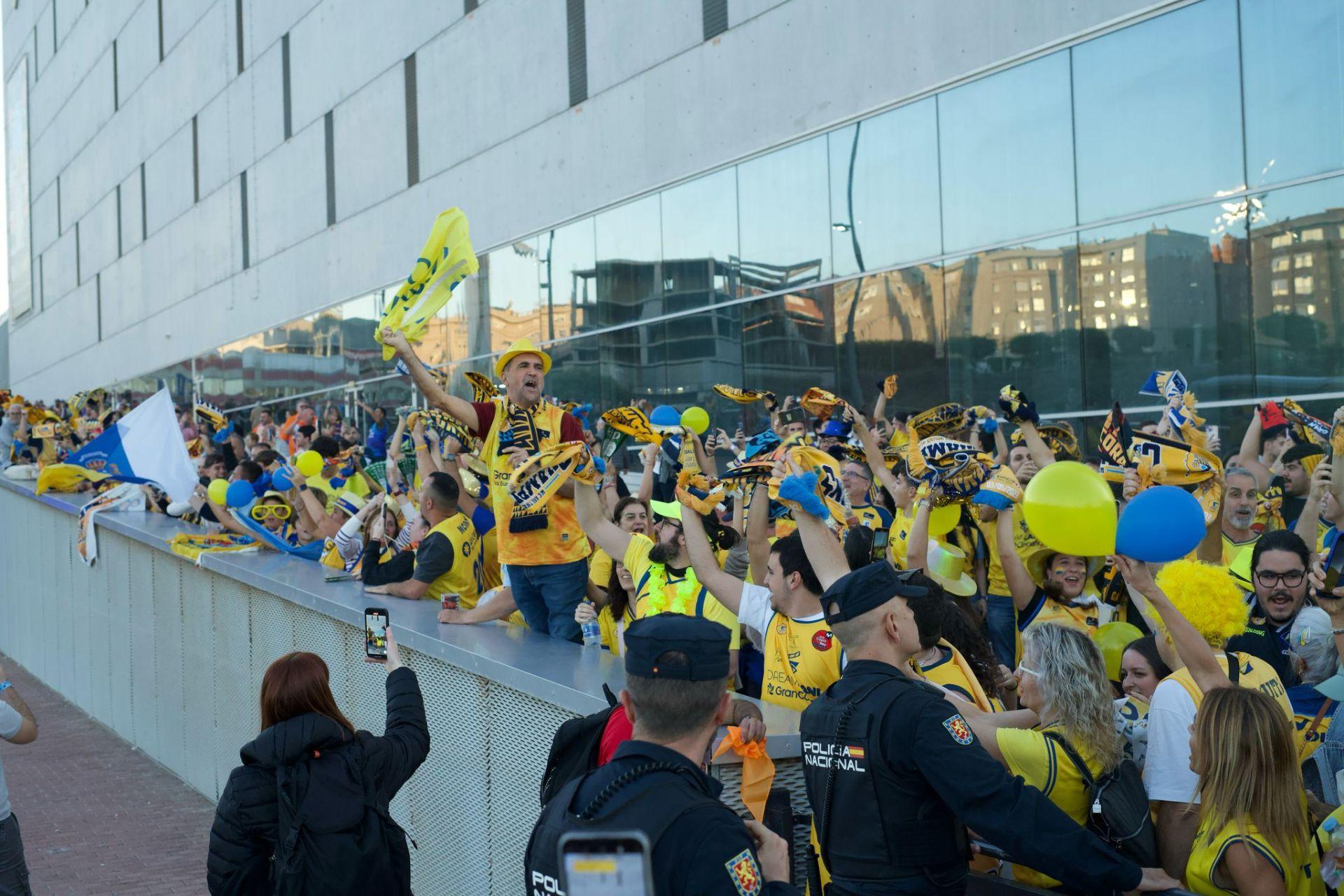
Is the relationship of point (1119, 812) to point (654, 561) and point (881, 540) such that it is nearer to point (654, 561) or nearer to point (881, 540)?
point (654, 561)

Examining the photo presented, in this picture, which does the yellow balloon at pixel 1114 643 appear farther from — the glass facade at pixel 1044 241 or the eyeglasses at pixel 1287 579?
the glass facade at pixel 1044 241

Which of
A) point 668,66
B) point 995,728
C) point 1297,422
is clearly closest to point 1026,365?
point 1297,422

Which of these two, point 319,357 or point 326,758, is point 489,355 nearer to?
point 319,357

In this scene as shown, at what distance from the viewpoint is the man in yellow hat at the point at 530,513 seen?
661 cm

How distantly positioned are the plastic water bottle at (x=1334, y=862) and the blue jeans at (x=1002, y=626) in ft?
12.3

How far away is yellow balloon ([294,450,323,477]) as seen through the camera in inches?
425

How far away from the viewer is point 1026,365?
40.1 feet

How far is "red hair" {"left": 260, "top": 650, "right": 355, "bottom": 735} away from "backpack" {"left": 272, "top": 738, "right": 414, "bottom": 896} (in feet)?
0.54

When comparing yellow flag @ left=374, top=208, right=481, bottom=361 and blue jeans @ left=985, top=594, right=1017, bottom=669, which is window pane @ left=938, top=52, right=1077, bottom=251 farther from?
yellow flag @ left=374, top=208, right=481, bottom=361

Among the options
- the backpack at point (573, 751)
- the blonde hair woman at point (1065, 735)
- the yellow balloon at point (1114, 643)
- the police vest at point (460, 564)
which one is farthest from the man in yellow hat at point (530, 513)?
the blonde hair woman at point (1065, 735)

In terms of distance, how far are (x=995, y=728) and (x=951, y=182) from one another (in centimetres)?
997

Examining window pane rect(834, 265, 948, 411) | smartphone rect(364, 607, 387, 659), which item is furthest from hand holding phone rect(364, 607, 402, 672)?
window pane rect(834, 265, 948, 411)

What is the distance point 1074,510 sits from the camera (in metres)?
4.02

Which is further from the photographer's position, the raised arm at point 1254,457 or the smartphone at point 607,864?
the raised arm at point 1254,457
